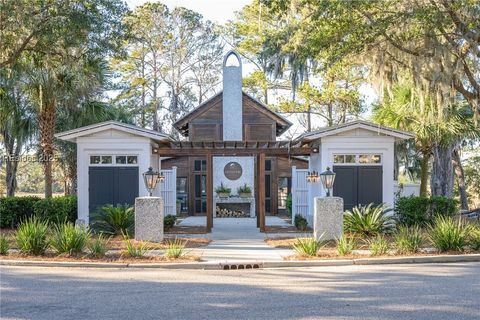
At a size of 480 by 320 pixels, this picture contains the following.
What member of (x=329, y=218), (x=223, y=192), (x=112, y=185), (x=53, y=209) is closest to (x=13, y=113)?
Result: (x=53, y=209)

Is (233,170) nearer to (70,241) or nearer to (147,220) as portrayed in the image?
(147,220)

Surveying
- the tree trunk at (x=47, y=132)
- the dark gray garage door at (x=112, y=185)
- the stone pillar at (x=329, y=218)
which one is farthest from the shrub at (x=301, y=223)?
the tree trunk at (x=47, y=132)

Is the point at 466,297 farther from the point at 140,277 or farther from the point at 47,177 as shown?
the point at 47,177

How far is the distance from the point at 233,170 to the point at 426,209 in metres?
11.3

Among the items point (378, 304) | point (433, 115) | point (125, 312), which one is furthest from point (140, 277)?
point (433, 115)

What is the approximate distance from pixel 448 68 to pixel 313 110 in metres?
20.5

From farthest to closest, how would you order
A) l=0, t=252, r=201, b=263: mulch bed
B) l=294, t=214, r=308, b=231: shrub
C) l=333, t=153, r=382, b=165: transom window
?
l=294, t=214, r=308, b=231: shrub, l=333, t=153, r=382, b=165: transom window, l=0, t=252, r=201, b=263: mulch bed

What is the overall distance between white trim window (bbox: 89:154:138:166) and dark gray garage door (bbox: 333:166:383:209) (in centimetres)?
642

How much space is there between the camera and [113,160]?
17656 millimetres

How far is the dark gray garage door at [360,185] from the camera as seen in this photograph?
17562mm

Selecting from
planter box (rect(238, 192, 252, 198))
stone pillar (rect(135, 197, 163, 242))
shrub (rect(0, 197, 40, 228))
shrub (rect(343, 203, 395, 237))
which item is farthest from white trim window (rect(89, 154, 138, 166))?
planter box (rect(238, 192, 252, 198))

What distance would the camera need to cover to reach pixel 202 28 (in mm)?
39000

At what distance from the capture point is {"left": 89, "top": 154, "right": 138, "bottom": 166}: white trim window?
1764 cm

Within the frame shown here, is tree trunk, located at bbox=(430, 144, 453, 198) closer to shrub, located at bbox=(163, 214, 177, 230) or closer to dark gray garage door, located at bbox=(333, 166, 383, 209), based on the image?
dark gray garage door, located at bbox=(333, 166, 383, 209)
